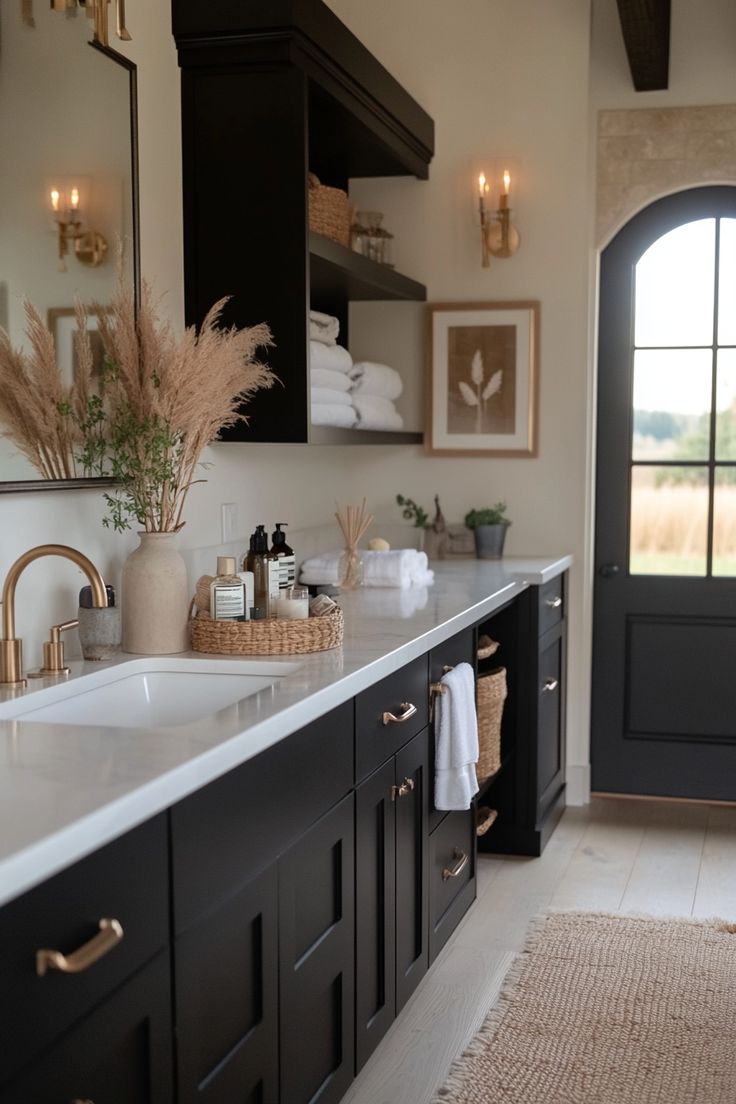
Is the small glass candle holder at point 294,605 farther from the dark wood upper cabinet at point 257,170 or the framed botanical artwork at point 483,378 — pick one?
the framed botanical artwork at point 483,378

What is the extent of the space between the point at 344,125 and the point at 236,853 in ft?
8.28

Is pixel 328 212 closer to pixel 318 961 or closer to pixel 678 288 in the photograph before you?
pixel 678 288

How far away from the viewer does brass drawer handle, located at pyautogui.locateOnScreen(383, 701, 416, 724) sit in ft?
8.57

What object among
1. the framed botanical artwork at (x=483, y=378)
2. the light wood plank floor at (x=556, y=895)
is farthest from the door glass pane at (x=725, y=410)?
the light wood plank floor at (x=556, y=895)

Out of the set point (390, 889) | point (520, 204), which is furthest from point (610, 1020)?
point (520, 204)

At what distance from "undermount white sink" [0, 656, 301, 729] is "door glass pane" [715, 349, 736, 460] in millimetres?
2610

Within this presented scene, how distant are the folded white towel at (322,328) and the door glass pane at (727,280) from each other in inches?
62.6

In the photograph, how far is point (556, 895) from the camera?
3.75 m

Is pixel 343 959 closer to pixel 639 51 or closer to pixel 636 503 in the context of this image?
pixel 636 503

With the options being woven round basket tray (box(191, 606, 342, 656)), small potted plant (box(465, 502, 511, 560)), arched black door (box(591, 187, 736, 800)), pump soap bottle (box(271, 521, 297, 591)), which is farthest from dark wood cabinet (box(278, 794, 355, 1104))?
arched black door (box(591, 187, 736, 800))

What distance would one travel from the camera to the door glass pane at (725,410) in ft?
15.0

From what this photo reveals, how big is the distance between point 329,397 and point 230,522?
0.45 metres

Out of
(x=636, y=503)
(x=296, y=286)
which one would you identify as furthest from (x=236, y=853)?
(x=636, y=503)

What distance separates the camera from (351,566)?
381 cm
